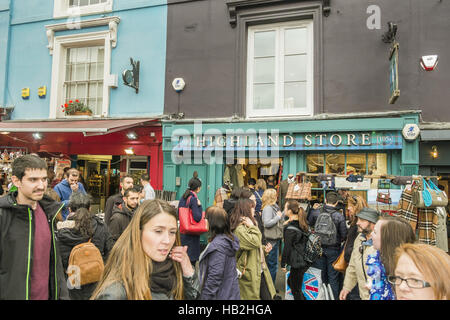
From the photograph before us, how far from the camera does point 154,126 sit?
323 inches

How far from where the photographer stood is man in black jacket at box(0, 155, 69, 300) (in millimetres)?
2121

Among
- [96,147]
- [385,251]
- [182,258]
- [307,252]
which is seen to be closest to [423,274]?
[385,251]

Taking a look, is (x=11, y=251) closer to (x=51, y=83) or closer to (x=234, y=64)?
(x=234, y=64)

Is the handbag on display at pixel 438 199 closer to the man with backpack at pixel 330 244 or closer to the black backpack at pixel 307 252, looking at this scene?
the man with backpack at pixel 330 244

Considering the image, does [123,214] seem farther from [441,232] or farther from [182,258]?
[441,232]

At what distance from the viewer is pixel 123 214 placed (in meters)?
4.17

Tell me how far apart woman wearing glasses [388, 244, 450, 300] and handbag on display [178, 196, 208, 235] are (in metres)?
3.69

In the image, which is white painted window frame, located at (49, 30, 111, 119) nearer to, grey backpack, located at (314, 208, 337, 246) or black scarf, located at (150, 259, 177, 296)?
grey backpack, located at (314, 208, 337, 246)

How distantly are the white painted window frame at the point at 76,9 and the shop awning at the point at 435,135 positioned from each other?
9183 mm

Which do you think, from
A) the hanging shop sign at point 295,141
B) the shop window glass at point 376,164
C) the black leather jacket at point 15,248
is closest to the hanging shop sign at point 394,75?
the hanging shop sign at point 295,141

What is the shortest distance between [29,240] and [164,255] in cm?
122

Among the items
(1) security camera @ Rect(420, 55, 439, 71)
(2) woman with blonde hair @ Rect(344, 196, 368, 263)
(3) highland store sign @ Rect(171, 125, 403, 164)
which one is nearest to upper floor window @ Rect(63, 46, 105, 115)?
(3) highland store sign @ Rect(171, 125, 403, 164)

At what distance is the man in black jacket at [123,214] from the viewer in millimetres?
4039

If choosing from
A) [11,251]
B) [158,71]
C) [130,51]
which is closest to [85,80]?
[130,51]
